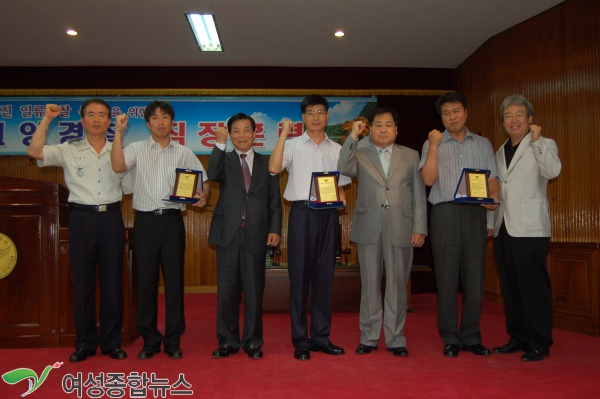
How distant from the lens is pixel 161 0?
5770 mm

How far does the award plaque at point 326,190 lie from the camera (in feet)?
10.8

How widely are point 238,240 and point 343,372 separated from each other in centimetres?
100

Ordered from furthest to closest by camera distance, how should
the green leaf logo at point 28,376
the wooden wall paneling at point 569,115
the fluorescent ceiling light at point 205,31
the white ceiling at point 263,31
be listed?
the fluorescent ceiling light at point 205,31
the white ceiling at point 263,31
the wooden wall paneling at point 569,115
the green leaf logo at point 28,376

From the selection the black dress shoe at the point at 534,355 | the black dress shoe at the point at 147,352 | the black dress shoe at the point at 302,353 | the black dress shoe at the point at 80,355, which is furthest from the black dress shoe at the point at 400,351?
the black dress shoe at the point at 80,355

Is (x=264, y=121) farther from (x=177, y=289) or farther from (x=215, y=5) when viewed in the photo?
(x=177, y=289)

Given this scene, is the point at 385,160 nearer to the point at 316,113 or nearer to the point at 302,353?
the point at 316,113

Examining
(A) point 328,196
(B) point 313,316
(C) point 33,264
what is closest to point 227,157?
(A) point 328,196

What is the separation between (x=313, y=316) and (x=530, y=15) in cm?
444

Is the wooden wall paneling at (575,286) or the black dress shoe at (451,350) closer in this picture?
the black dress shoe at (451,350)

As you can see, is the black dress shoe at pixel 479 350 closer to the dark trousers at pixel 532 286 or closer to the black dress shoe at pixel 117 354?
the dark trousers at pixel 532 286

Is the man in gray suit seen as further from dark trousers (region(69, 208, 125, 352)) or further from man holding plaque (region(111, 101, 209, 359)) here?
A: dark trousers (region(69, 208, 125, 352))

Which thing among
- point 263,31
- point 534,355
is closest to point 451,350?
point 534,355

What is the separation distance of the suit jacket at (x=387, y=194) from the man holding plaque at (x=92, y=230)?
1431 mm

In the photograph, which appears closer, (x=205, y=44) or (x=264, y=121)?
(x=205, y=44)
